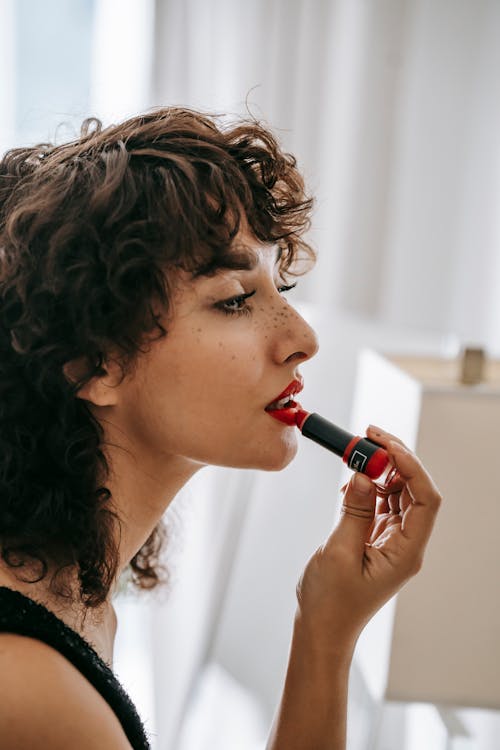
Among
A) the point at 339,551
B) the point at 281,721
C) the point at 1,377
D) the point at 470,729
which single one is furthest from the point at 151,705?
the point at 1,377

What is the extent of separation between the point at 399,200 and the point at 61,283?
0.95 metres

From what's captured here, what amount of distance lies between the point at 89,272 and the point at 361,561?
411 millimetres

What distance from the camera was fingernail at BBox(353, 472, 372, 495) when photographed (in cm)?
83

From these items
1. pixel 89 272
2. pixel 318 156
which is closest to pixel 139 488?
pixel 89 272

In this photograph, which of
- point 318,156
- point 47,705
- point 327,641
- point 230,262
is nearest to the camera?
point 47,705

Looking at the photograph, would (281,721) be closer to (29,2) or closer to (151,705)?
(151,705)

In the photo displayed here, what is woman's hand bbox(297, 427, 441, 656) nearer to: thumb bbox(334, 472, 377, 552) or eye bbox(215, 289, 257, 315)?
thumb bbox(334, 472, 377, 552)

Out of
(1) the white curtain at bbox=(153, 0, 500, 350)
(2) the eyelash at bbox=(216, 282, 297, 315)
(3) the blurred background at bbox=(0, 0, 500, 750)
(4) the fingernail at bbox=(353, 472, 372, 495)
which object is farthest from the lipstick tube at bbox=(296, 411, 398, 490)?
(1) the white curtain at bbox=(153, 0, 500, 350)

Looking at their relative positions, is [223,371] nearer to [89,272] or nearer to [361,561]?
[89,272]

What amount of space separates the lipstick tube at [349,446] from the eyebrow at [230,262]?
0.51ft

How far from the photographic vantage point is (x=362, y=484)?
0.83 m

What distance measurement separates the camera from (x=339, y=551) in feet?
2.91

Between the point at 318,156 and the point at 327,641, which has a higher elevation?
the point at 318,156

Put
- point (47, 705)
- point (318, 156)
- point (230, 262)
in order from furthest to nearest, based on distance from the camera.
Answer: point (318, 156), point (230, 262), point (47, 705)
